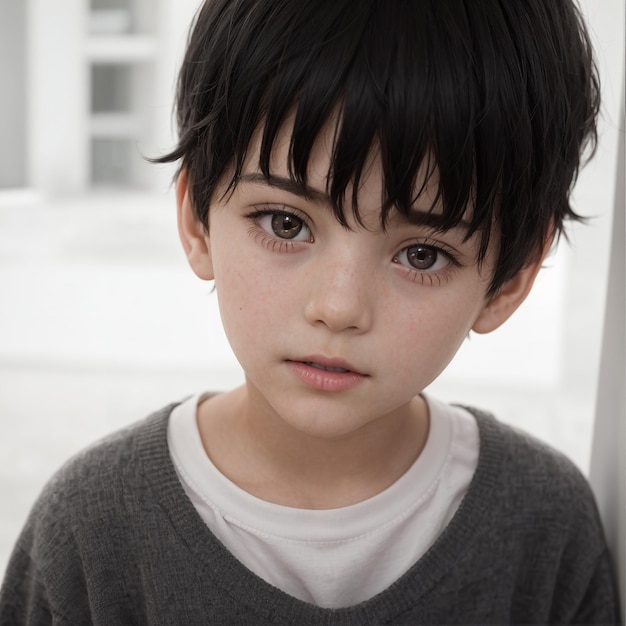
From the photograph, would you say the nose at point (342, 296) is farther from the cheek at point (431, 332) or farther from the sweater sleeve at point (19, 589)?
the sweater sleeve at point (19, 589)

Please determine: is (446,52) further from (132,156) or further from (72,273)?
(132,156)

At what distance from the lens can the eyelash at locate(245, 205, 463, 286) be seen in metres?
0.75

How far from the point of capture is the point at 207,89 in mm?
785

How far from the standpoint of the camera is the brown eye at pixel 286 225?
75cm

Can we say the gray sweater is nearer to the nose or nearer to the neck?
the neck

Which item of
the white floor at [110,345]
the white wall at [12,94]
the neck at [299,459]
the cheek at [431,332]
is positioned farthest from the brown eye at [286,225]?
the white wall at [12,94]

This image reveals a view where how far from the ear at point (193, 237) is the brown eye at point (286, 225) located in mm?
126

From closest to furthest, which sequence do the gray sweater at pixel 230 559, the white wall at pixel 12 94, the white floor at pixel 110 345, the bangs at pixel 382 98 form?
1. the bangs at pixel 382 98
2. the gray sweater at pixel 230 559
3. the white floor at pixel 110 345
4. the white wall at pixel 12 94

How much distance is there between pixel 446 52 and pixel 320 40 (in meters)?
0.09

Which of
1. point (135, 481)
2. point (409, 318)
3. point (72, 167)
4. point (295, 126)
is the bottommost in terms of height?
point (72, 167)

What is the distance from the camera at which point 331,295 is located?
0.71 metres

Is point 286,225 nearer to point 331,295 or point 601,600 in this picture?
point 331,295

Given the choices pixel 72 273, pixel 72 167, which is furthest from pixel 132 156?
pixel 72 273

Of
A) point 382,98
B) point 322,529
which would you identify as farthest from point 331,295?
point 322,529
